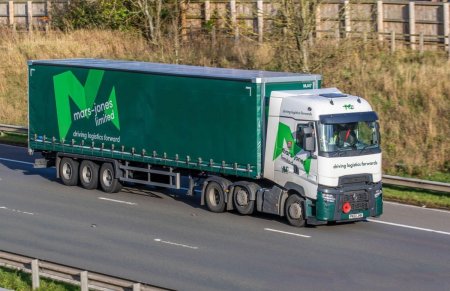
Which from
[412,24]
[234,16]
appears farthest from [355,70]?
[234,16]

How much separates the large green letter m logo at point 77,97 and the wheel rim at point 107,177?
1336 millimetres

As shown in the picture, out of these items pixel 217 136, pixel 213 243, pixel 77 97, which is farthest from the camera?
pixel 77 97

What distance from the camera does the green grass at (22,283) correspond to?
55.0 ft

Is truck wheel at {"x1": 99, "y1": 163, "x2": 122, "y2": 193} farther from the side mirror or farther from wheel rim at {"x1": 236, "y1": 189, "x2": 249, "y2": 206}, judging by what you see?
the side mirror

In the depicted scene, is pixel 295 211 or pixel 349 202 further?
pixel 295 211

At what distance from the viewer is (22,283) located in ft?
56.1

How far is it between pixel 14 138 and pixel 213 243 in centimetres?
1883

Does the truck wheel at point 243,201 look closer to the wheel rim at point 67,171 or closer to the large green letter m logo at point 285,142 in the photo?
the large green letter m logo at point 285,142

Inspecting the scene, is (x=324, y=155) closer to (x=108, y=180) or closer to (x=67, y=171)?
(x=108, y=180)

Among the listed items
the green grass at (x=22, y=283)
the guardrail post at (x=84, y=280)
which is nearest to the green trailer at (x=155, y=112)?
the green grass at (x=22, y=283)

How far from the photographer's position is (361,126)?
23.5 m

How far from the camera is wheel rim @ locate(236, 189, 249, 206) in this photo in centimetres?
2425

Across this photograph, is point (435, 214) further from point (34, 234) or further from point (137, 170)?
point (34, 234)

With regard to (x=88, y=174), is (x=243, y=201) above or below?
below
